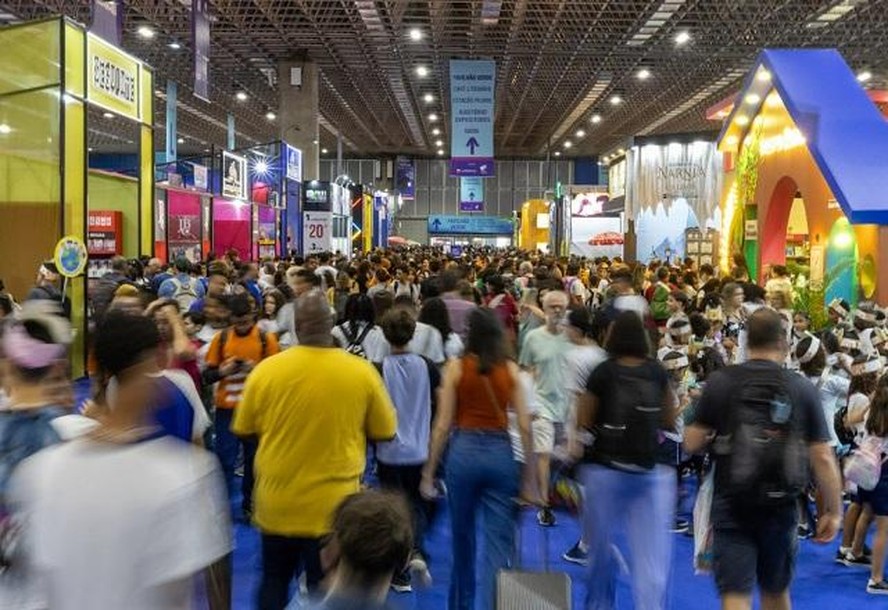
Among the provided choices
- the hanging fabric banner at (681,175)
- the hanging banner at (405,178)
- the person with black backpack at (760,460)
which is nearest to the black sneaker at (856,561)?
the person with black backpack at (760,460)

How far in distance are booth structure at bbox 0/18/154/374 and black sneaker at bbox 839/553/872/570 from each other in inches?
341

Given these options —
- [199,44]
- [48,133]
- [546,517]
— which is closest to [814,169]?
[199,44]

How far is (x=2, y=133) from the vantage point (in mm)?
11797

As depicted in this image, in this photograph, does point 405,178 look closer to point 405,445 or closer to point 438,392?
→ point 438,392

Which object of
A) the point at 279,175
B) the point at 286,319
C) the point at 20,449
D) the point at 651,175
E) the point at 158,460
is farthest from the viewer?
the point at 651,175

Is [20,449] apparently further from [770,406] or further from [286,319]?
[286,319]

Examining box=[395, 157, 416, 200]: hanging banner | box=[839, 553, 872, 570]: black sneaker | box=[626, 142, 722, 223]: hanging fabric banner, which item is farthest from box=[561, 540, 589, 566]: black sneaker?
box=[395, 157, 416, 200]: hanging banner

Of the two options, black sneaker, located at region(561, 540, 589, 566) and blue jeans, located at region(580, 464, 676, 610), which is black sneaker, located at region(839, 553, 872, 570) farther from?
blue jeans, located at region(580, 464, 676, 610)

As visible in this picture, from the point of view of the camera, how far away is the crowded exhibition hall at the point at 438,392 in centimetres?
212

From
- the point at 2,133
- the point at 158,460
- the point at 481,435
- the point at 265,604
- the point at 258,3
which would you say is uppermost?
the point at 258,3

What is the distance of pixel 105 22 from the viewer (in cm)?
1302

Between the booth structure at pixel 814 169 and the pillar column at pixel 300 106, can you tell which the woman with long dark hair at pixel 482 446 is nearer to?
the booth structure at pixel 814 169

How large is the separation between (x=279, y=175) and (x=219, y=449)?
52.8 feet

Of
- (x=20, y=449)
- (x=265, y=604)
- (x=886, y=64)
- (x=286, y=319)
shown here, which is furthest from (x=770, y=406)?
(x=886, y=64)
